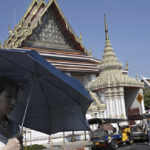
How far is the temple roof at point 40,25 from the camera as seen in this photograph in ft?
57.2

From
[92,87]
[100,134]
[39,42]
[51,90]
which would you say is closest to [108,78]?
[92,87]

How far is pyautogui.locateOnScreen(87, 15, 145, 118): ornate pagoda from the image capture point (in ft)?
45.6

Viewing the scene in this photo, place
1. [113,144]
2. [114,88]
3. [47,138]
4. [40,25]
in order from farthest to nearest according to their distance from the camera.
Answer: [40,25], [114,88], [47,138], [113,144]

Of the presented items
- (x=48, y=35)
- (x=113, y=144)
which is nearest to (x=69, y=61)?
(x=48, y=35)

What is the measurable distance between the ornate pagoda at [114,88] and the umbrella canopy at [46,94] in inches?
448

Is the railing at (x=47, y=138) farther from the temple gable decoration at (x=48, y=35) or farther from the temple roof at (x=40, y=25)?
the temple gable decoration at (x=48, y=35)

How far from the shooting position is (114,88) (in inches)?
552

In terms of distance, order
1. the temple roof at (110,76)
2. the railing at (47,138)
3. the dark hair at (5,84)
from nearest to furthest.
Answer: the dark hair at (5,84)
the railing at (47,138)
the temple roof at (110,76)

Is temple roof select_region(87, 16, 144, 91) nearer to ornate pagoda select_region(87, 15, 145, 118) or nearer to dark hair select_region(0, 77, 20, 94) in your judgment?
ornate pagoda select_region(87, 15, 145, 118)

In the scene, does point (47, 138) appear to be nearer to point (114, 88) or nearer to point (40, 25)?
point (114, 88)

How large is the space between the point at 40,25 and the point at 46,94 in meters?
18.0

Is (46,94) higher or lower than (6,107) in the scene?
higher

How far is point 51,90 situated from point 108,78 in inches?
489

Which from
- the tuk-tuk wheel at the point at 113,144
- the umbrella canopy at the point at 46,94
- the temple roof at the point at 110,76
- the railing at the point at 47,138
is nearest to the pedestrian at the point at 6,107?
the umbrella canopy at the point at 46,94
